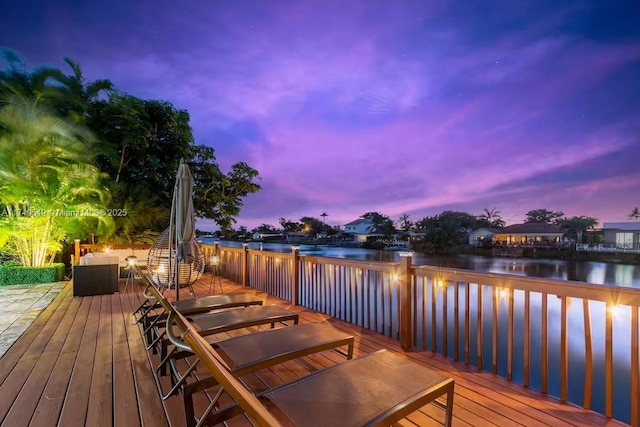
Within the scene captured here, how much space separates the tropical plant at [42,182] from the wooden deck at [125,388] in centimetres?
524

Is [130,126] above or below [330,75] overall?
below

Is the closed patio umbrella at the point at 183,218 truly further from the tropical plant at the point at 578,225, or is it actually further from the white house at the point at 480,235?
the white house at the point at 480,235

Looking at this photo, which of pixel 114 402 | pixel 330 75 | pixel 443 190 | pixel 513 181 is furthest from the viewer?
pixel 443 190

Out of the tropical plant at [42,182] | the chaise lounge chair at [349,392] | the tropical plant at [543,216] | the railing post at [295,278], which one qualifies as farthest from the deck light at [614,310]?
the tropical plant at [543,216]

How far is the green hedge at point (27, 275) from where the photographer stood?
23.1 feet

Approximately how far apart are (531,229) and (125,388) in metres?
37.6

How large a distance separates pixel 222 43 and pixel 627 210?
102 ft

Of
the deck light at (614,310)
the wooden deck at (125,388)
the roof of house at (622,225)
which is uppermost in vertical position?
the roof of house at (622,225)

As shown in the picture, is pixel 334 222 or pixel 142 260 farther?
pixel 334 222

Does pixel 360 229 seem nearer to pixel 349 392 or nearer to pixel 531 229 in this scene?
pixel 531 229

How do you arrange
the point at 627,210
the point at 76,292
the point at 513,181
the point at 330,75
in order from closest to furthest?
the point at 76,292 < the point at 330,75 < the point at 627,210 < the point at 513,181

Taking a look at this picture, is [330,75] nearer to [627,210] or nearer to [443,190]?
[443,190]

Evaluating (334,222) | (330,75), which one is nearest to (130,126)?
(330,75)

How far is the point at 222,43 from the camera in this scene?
1086 cm
